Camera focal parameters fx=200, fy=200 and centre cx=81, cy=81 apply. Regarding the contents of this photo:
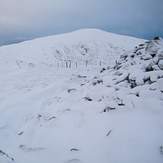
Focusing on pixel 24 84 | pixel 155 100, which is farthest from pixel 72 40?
pixel 155 100

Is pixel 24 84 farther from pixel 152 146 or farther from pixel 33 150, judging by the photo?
pixel 152 146

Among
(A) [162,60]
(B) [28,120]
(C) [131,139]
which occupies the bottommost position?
(B) [28,120]

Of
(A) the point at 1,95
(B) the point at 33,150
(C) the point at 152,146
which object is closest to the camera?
(C) the point at 152,146

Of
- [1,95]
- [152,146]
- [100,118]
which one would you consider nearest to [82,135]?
[100,118]

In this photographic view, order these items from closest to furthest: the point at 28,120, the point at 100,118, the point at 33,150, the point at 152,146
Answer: the point at 152,146 → the point at 33,150 → the point at 100,118 → the point at 28,120

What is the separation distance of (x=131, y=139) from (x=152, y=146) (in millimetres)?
400

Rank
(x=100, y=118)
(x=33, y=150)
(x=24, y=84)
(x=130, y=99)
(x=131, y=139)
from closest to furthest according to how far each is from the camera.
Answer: (x=131, y=139), (x=33, y=150), (x=100, y=118), (x=130, y=99), (x=24, y=84)

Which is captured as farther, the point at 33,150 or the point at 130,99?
the point at 130,99

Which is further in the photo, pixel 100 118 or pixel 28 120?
pixel 28 120

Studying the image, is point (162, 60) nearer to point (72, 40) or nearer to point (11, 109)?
point (11, 109)

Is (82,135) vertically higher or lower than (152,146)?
lower

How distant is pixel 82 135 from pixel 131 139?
1.02 m

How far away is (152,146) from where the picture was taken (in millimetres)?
3418

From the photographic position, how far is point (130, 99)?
4895 millimetres
